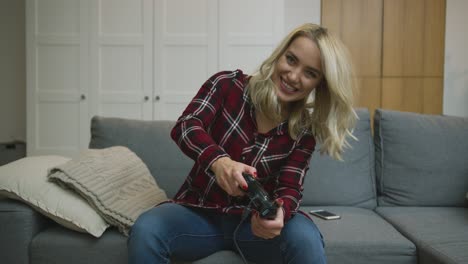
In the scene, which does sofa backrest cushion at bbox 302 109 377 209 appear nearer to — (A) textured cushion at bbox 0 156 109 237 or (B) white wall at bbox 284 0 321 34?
(A) textured cushion at bbox 0 156 109 237

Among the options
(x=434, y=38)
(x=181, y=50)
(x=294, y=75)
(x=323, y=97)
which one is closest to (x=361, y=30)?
(x=434, y=38)

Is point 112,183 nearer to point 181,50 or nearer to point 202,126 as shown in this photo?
point 202,126

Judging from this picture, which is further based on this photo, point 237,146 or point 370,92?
point 370,92

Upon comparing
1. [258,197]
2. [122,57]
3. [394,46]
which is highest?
[394,46]

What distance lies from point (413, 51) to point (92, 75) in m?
2.60

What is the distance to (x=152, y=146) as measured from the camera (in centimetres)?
194

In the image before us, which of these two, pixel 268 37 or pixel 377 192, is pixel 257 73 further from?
pixel 268 37

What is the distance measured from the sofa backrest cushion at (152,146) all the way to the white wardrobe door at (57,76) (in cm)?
160

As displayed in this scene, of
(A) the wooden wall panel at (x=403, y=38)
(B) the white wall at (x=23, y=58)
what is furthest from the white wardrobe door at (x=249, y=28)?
(A) the wooden wall panel at (x=403, y=38)

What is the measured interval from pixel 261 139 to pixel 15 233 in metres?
0.83

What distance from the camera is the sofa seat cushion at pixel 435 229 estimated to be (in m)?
1.40

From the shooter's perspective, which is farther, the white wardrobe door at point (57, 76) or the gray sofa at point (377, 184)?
the white wardrobe door at point (57, 76)

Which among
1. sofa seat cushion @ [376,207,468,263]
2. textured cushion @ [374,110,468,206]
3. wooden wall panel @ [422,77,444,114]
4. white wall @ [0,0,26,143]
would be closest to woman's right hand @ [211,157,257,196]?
sofa seat cushion @ [376,207,468,263]

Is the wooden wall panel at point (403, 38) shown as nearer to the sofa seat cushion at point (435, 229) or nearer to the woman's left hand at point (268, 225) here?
the sofa seat cushion at point (435, 229)
